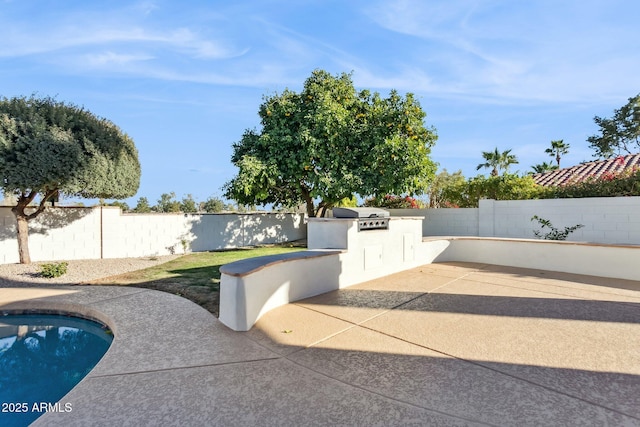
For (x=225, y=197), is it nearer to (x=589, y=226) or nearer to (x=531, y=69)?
(x=531, y=69)

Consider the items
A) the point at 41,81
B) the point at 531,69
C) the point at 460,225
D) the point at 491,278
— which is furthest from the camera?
the point at 460,225

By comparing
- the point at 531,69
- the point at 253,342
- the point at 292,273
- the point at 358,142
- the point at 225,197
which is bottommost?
the point at 253,342

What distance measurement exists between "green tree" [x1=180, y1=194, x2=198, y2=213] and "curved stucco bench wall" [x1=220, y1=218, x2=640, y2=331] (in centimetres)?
1635

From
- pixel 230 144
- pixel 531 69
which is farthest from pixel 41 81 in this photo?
pixel 531 69

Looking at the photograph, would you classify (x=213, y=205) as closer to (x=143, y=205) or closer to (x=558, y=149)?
(x=143, y=205)

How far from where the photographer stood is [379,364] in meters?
2.63

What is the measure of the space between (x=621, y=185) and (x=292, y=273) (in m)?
10.6

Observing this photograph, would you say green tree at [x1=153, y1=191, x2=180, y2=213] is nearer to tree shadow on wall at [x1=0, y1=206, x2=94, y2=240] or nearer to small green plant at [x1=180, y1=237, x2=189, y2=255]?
small green plant at [x1=180, y1=237, x2=189, y2=255]

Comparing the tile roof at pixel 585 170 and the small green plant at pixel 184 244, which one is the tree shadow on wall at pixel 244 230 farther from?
the tile roof at pixel 585 170

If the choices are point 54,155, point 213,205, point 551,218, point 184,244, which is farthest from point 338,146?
point 213,205

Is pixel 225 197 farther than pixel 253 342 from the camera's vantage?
Yes

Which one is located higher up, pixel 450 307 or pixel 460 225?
pixel 460 225

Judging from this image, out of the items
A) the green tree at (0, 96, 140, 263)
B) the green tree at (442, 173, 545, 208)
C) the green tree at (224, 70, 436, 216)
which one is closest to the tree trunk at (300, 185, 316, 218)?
the green tree at (224, 70, 436, 216)

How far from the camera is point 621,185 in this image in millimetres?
9062
